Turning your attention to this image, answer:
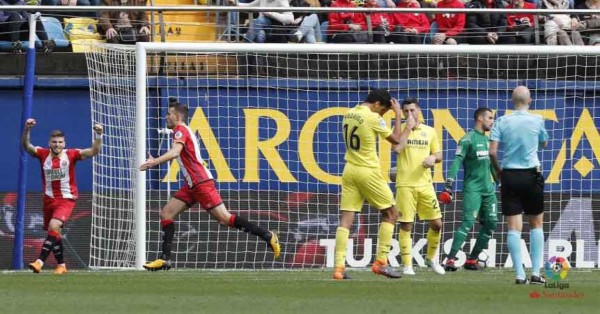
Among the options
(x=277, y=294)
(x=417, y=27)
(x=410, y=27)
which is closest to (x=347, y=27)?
(x=410, y=27)

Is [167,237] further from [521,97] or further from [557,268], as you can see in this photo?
[521,97]

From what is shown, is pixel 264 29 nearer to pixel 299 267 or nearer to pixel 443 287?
pixel 299 267

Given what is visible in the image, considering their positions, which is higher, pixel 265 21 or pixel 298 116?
pixel 265 21

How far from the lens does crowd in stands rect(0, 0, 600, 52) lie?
21.1m

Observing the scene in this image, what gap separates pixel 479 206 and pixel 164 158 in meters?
4.32

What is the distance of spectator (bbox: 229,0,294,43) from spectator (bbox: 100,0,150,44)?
1.51 m

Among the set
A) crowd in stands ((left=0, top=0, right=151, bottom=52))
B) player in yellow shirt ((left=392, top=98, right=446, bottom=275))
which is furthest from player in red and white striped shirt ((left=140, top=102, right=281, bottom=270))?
crowd in stands ((left=0, top=0, right=151, bottom=52))

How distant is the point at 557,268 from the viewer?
18.7m

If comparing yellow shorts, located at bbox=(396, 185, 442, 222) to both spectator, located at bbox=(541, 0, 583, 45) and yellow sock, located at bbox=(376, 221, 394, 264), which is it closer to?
yellow sock, located at bbox=(376, 221, 394, 264)

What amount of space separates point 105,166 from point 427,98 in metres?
4.77

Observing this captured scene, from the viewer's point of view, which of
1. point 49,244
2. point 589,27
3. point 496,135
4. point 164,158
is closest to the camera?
point 496,135

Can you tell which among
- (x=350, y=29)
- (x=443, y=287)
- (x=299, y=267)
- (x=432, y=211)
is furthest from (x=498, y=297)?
(x=350, y=29)

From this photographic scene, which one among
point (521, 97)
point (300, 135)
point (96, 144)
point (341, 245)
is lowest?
point (341, 245)

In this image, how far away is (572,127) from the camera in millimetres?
21141
